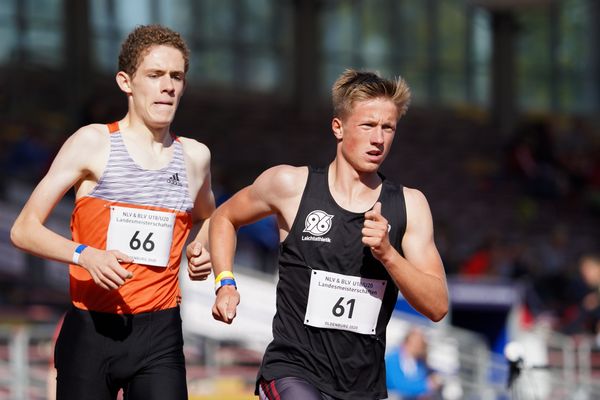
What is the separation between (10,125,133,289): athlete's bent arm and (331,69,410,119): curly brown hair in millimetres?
930

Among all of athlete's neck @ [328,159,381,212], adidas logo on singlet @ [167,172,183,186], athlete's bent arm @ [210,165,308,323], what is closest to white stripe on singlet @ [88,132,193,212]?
adidas logo on singlet @ [167,172,183,186]

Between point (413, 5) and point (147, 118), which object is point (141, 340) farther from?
point (413, 5)

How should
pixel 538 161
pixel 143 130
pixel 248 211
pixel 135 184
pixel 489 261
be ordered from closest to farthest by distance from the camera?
pixel 135 184 < pixel 143 130 < pixel 248 211 < pixel 489 261 < pixel 538 161

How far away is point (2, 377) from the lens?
1009 cm

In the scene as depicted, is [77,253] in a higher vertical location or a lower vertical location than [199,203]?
lower

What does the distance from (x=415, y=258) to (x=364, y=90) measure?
681 millimetres

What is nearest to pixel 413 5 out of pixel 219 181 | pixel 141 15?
pixel 141 15

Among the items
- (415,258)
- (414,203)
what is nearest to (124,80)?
(414,203)

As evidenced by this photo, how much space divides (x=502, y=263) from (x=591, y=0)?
62.1 ft

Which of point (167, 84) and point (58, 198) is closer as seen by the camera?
point (58, 198)

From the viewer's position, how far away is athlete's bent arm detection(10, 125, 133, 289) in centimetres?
443

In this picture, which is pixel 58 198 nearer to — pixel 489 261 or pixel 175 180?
pixel 175 180

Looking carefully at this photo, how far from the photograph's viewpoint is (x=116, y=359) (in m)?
4.61

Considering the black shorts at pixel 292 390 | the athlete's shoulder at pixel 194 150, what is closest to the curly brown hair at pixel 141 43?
the athlete's shoulder at pixel 194 150
